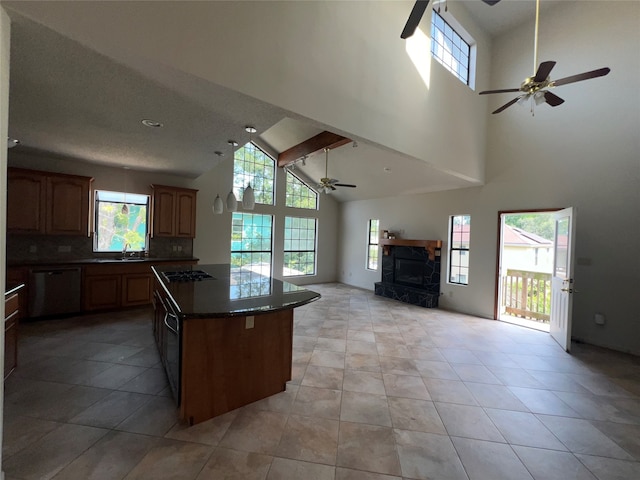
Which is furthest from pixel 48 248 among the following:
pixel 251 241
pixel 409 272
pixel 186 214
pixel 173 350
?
pixel 409 272

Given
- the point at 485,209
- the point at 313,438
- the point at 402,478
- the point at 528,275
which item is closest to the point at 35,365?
the point at 313,438

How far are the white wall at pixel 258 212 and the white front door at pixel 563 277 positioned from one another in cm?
544

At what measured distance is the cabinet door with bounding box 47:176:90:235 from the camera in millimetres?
4273

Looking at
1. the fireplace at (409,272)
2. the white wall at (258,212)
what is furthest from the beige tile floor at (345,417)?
the white wall at (258,212)

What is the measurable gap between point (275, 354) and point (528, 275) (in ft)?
17.3

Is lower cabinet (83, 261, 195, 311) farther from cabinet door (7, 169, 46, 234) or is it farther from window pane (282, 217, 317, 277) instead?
window pane (282, 217, 317, 277)

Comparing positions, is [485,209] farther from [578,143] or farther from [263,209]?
[263,209]

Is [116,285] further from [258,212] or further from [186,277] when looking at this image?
[258,212]

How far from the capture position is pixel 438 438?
1.95m

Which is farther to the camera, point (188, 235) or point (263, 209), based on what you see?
point (263, 209)

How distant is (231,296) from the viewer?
224cm

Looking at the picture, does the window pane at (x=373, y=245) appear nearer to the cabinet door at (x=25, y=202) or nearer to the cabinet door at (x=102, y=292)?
the cabinet door at (x=102, y=292)

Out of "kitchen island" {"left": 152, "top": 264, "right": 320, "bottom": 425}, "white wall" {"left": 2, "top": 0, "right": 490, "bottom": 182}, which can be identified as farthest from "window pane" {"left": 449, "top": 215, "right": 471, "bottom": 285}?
"kitchen island" {"left": 152, "top": 264, "right": 320, "bottom": 425}

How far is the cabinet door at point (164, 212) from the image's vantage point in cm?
518
